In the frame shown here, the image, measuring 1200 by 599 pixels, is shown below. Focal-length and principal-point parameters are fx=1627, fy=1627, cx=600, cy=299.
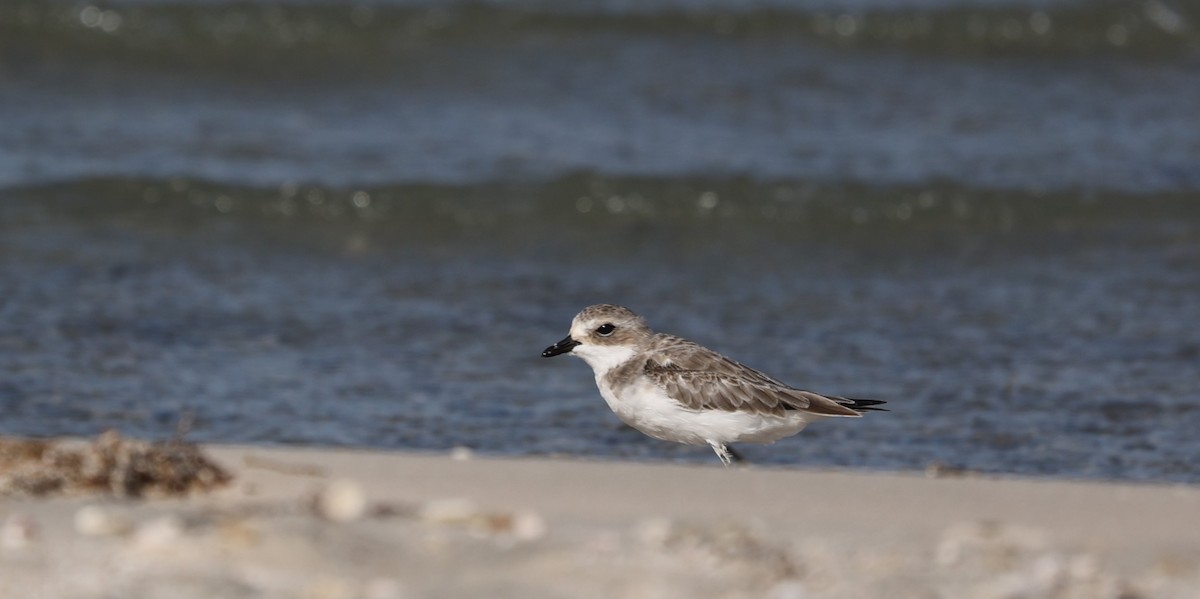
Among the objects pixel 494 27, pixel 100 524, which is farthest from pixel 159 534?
pixel 494 27

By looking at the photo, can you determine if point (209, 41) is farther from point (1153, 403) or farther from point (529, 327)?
point (1153, 403)

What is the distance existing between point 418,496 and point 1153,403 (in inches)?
144

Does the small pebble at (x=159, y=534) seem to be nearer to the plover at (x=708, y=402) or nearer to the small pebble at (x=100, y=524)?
the small pebble at (x=100, y=524)

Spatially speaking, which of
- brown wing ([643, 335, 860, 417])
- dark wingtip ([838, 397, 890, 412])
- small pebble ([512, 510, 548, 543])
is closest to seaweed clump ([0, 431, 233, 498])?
small pebble ([512, 510, 548, 543])

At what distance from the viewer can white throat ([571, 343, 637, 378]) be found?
5.93m

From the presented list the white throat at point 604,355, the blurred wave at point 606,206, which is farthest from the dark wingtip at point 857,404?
the blurred wave at point 606,206

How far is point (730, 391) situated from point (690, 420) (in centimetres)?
18

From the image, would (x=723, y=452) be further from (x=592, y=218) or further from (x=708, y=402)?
(x=592, y=218)

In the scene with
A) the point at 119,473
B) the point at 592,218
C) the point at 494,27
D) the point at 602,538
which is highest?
the point at 494,27

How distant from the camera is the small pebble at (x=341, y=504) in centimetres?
386

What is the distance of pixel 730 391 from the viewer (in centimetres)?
563

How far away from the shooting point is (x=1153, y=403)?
6.69 m

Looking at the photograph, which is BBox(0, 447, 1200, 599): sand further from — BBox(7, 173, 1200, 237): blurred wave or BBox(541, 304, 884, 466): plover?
BBox(7, 173, 1200, 237): blurred wave

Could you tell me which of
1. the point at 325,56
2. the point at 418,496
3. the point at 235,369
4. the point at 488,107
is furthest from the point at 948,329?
the point at 325,56
